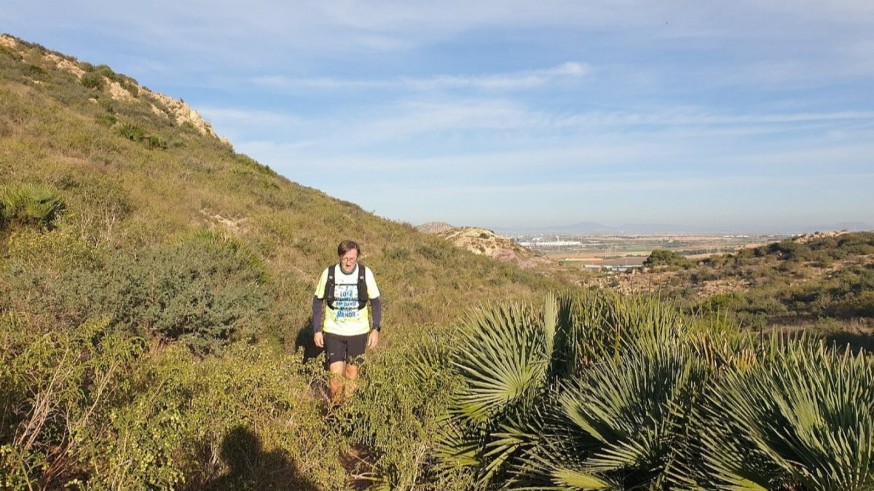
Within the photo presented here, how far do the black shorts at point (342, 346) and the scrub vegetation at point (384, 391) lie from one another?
12.8 inches

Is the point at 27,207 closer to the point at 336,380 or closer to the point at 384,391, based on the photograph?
the point at 336,380

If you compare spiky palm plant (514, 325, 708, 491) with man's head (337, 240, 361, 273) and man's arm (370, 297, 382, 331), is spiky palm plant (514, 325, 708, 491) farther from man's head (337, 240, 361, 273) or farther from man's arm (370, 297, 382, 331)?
man's head (337, 240, 361, 273)

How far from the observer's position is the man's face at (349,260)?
5.14 m

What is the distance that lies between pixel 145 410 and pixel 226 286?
4.45m

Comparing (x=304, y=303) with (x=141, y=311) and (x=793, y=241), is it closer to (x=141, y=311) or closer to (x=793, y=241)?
(x=141, y=311)

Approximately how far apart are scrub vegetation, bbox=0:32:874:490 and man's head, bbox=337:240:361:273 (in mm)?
912

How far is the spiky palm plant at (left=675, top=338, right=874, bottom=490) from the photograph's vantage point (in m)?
2.27

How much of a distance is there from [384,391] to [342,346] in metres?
1.44

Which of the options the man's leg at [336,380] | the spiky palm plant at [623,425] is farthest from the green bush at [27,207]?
the spiky palm plant at [623,425]

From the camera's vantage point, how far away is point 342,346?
5199 mm

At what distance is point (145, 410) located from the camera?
8.80 ft

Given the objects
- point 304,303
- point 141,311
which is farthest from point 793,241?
point 141,311

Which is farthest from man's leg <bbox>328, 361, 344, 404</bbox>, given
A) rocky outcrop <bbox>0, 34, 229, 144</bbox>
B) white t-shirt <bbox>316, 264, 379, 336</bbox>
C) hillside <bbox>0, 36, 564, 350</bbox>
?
rocky outcrop <bbox>0, 34, 229, 144</bbox>

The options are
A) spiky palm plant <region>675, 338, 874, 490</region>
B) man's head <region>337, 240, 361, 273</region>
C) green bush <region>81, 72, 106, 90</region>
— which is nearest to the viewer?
spiky palm plant <region>675, 338, 874, 490</region>
